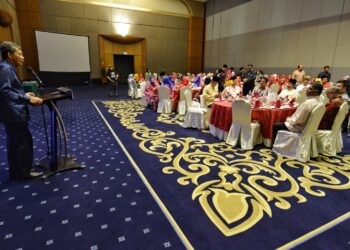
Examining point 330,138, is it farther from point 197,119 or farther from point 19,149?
point 19,149

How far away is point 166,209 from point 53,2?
13970 millimetres

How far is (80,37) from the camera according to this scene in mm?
12672

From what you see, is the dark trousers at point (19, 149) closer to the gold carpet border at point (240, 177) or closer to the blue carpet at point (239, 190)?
the blue carpet at point (239, 190)

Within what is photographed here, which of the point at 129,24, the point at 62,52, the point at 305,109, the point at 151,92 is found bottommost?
the point at 151,92

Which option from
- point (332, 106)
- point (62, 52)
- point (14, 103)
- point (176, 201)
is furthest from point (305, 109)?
point (62, 52)

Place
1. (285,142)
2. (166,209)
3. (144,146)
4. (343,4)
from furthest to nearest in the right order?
1. (343,4)
2. (144,146)
3. (285,142)
4. (166,209)

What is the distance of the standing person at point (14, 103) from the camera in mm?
2193

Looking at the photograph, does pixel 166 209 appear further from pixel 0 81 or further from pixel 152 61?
pixel 152 61

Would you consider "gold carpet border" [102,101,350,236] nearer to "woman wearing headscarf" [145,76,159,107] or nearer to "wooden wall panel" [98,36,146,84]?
"woman wearing headscarf" [145,76,159,107]

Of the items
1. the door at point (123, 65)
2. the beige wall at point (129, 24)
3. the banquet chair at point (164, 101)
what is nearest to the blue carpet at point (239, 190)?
the banquet chair at point (164, 101)

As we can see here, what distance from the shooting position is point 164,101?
641cm

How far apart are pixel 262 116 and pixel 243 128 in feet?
1.28

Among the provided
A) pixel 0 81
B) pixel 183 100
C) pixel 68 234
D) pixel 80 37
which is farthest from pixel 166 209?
pixel 80 37

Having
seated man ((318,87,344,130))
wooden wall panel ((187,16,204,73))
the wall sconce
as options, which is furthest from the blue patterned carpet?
wooden wall panel ((187,16,204,73))
